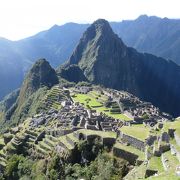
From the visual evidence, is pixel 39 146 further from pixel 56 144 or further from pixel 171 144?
pixel 171 144

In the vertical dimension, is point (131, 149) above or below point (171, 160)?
below

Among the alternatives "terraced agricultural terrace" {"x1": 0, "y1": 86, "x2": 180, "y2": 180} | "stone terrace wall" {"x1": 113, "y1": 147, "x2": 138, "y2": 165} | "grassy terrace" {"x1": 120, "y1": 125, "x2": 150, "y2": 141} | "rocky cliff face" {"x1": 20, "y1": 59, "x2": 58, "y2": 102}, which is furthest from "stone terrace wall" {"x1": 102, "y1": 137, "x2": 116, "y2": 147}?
"rocky cliff face" {"x1": 20, "y1": 59, "x2": 58, "y2": 102}

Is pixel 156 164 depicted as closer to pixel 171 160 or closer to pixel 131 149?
pixel 171 160

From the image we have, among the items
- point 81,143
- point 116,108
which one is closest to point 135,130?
point 81,143

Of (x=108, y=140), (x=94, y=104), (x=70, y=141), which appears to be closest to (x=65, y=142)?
(x=70, y=141)

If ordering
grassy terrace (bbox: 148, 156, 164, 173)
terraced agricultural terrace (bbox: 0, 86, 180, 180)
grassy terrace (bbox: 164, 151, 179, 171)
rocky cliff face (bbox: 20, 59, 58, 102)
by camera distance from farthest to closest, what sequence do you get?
rocky cliff face (bbox: 20, 59, 58, 102), terraced agricultural terrace (bbox: 0, 86, 180, 180), grassy terrace (bbox: 148, 156, 164, 173), grassy terrace (bbox: 164, 151, 179, 171)

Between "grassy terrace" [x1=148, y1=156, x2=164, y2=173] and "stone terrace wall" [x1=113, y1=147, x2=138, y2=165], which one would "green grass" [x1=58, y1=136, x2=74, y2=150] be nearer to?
"stone terrace wall" [x1=113, y1=147, x2=138, y2=165]
